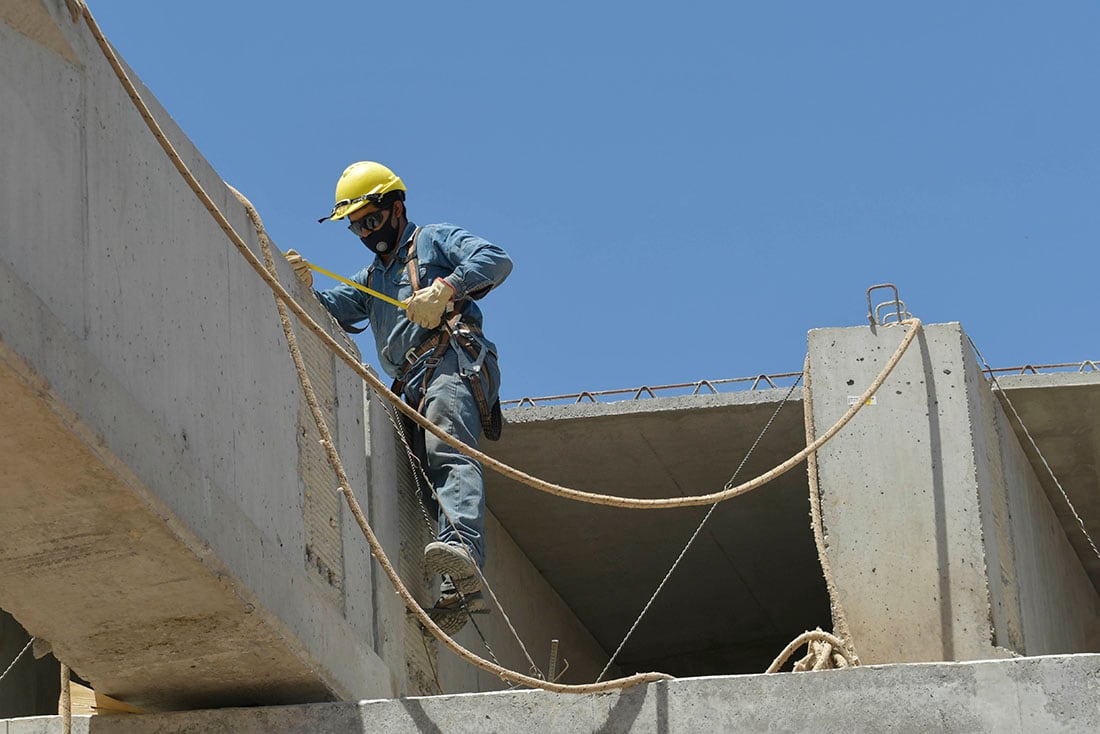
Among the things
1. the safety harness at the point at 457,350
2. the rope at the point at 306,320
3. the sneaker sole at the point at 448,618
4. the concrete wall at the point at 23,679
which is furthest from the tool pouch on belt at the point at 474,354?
the concrete wall at the point at 23,679

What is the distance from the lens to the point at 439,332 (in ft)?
29.9

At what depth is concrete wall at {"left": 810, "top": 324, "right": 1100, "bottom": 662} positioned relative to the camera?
7.96m

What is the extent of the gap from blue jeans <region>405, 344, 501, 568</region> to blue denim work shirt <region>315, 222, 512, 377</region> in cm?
19

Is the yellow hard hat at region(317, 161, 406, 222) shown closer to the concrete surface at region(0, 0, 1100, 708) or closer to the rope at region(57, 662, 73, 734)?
the concrete surface at region(0, 0, 1100, 708)

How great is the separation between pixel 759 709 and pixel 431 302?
297 cm

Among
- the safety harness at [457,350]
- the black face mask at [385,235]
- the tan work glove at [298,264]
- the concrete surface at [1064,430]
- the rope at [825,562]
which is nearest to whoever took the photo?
the rope at [825,562]

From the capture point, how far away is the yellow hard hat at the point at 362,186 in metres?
9.55

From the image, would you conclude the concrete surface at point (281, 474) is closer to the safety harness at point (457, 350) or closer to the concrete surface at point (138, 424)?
the concrete surface at point (138, 424)

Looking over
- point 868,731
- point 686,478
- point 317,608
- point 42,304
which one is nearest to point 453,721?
point 317,608

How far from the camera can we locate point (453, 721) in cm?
697

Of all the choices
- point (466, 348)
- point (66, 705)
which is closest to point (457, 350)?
point (466, 348)

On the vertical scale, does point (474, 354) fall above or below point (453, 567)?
above

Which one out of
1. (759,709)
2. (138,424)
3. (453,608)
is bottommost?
(759,709)

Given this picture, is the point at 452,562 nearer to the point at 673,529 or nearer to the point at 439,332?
the point at 439,332
